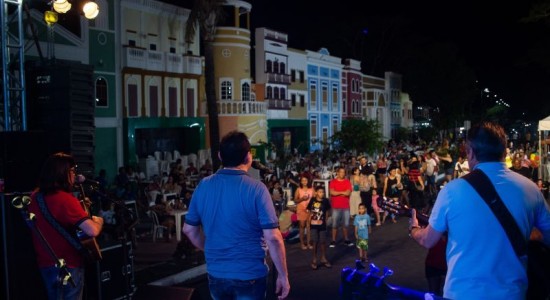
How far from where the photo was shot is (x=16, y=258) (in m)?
5.35

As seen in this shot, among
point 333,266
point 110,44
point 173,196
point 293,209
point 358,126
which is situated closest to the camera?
point 333,266

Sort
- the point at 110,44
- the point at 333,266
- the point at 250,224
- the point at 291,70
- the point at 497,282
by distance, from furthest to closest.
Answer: the point at 291,70 → the point at 110,44 → the point at 333,266 → the point at 250,224 → the point at 497,282

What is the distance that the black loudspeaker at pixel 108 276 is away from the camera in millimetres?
5844

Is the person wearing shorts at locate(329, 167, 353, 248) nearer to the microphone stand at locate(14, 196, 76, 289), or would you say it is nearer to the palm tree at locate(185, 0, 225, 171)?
the palm tree at locate(185, 0, 225, 171)

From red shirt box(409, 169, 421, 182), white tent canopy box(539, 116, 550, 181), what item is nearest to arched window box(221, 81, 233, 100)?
white tent canopy box(539, 116, 550, 181)

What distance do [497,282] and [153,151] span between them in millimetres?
24979

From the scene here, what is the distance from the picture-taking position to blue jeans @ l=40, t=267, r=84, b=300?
4742 millimetres

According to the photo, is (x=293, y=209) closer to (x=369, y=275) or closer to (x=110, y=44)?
(x=369, y=275)

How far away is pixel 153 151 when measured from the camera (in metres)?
27.0

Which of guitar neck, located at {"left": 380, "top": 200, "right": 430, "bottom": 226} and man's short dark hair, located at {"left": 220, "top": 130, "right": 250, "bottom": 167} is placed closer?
man's short dark hair, located at {"left": 220, "top": 130, "right": 250, "bottom": 167}


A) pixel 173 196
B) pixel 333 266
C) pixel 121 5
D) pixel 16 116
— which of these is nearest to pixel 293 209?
pixel 333 266

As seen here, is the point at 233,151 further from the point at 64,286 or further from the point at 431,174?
the point at 431,174

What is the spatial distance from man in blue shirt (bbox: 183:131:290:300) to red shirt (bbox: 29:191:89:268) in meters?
1.41

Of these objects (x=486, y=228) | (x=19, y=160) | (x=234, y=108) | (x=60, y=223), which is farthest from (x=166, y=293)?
(x=234, y=108)
